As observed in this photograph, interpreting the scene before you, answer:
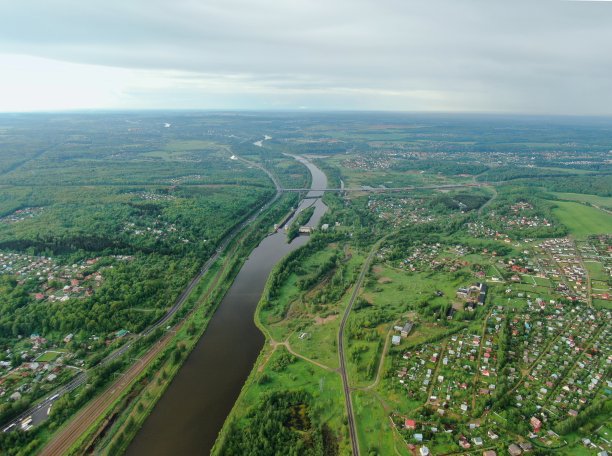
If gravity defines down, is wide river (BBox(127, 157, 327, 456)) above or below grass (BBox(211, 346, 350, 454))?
below

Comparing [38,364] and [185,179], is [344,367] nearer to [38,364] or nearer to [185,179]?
[38,364]

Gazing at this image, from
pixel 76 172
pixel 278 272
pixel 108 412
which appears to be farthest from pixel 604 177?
pixel 76 172

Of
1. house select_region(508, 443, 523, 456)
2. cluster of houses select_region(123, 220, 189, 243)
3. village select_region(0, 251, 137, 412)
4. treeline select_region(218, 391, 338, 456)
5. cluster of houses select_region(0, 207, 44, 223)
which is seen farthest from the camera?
cluster of houses select_region(0, 207, 44, 223)

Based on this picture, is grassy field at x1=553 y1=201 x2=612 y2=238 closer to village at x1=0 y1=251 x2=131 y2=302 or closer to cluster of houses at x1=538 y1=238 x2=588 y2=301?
cluster of houses at x1=538 y1=238 x2=588 y2=301

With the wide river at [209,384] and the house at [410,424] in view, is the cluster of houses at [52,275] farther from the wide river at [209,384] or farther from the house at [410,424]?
the house at [410,424]

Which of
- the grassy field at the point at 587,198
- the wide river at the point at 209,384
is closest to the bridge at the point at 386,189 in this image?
the grassy field at the point at 587,198

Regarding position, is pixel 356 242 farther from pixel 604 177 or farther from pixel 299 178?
pixel 604 177

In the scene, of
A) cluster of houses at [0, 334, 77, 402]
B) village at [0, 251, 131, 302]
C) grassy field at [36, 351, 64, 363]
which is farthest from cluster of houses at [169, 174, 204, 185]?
grassy field at [36, 351, 64, 363]
